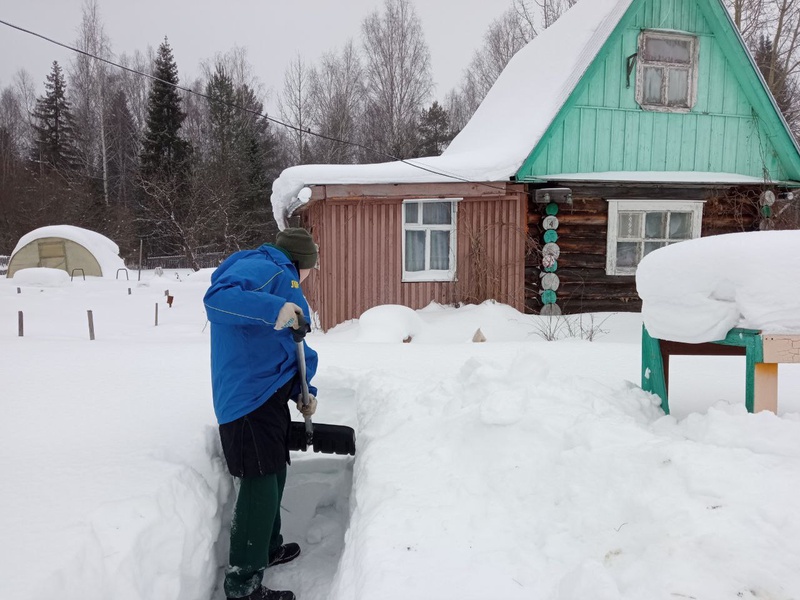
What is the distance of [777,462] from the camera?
7.09ft

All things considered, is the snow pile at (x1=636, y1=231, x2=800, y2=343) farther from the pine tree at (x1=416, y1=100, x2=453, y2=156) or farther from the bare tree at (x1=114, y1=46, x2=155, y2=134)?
the bare tree at (x1=114, y1=46, x2=155, y2=134)

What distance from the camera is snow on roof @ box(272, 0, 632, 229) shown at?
8219 millimetres

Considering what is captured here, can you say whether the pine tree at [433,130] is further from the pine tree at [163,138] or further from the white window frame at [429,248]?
the white window frame at [429,248]

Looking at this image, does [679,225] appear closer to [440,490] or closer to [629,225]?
[629,225]

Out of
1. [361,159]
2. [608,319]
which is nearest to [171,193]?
[361,159]

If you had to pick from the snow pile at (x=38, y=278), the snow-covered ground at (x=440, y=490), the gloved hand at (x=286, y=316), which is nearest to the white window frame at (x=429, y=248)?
the snow-covered ground at (x=440, y=490)

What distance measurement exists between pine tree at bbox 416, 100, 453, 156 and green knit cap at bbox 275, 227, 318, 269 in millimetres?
25126

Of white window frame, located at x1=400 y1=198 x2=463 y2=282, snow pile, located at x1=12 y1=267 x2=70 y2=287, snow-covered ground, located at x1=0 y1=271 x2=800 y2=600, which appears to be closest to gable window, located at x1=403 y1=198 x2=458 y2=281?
white window frame, located at x1=400 y1=198 x2=463 y2=282

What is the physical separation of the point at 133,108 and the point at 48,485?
4024cm

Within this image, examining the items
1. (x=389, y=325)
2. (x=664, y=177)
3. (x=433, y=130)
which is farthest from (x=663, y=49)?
(x=433, y=130)

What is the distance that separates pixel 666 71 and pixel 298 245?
8728 mm

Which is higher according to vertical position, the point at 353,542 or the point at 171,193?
the point at 171,193

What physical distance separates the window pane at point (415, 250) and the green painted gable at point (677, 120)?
1958 millimetres

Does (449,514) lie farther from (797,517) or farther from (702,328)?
(702,328)
